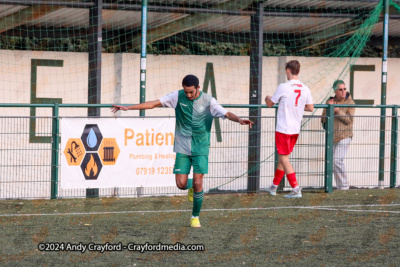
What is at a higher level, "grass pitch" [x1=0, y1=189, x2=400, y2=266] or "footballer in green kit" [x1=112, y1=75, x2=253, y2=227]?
"footballer in green kit" [x1=112, y1=75, x2=253, y2=227]

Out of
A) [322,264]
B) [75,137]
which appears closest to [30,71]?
[75,137]

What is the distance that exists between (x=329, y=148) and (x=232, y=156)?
5.56 ft

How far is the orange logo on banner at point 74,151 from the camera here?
12.0 m

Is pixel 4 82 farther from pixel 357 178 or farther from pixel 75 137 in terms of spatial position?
pixel 357 178

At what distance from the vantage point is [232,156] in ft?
43.1

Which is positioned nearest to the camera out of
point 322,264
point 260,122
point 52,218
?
point 322,264

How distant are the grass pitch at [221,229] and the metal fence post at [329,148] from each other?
379mm

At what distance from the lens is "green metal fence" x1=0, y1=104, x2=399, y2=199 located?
1219 cm

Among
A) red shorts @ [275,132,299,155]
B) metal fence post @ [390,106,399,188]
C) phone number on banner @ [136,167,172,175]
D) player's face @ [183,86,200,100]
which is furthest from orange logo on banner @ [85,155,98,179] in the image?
metal fence post @ [390,106,399,188]

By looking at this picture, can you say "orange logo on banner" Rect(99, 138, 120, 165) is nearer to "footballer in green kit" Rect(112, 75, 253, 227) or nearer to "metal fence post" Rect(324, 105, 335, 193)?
"footballer in green kit" Rect(112, 75, 253, 227)

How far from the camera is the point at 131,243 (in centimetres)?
812

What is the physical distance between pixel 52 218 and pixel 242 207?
2.80 metres

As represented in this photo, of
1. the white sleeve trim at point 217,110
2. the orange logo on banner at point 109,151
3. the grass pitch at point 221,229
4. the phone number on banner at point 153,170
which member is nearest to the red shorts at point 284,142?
the grass pitch at point 221,229

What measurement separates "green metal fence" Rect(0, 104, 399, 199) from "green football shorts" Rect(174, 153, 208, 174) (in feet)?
10.3
